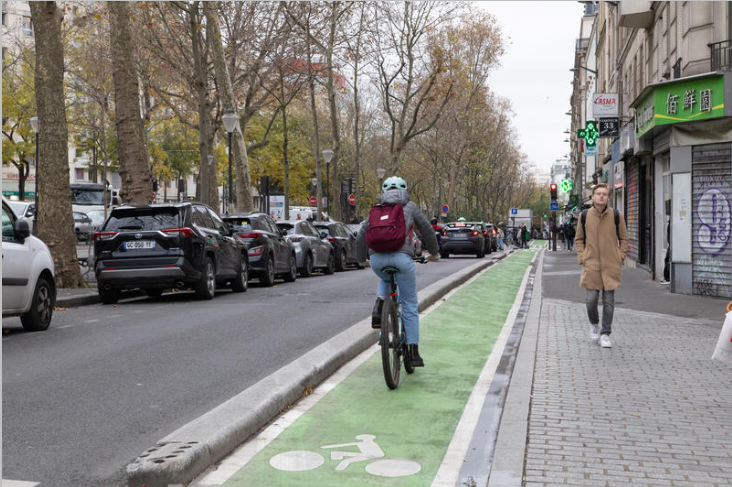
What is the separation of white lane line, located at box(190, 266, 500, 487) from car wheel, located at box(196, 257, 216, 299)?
7.29m

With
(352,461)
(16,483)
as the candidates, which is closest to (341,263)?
(352,461)

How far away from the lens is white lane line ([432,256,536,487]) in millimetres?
4594

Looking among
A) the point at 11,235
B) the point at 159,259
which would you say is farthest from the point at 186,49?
the point at 11,235

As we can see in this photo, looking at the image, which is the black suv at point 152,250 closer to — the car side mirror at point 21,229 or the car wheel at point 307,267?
the car side mirror at point 21,229

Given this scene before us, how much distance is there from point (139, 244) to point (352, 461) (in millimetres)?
10566

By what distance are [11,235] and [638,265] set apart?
19134 millimetres

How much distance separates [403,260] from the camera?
6.88 m

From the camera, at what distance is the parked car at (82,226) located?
42.3 meters

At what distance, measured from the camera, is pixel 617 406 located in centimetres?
625

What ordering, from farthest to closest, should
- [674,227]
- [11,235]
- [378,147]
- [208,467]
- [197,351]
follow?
[378,147], [674,227], [11,235], [197,351], [208,467]

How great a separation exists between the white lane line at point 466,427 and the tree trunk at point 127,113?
1179 cm

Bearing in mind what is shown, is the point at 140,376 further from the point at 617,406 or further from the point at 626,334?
the point at 626,334

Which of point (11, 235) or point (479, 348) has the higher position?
point (11, 235)

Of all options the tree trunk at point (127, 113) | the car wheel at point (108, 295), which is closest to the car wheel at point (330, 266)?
the tree trunk at point (127, 113)
